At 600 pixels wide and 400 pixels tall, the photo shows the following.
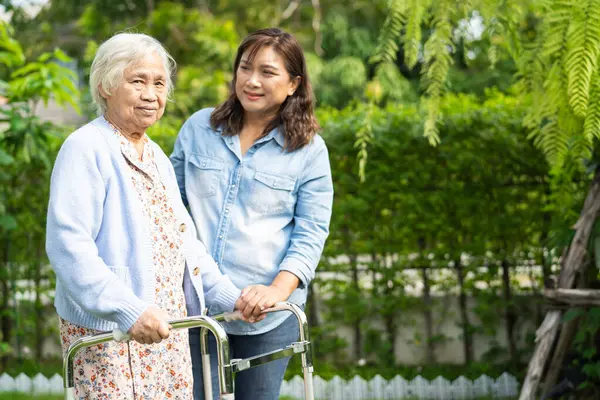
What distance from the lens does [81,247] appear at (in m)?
1.94

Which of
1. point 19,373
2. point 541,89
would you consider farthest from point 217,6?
point 541,89

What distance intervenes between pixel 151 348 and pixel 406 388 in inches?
140

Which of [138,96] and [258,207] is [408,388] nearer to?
[258,207]

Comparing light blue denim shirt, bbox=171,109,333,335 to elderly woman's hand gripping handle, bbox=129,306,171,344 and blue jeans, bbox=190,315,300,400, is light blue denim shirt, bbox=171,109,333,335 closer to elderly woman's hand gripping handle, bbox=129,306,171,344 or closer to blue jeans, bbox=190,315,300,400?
blue jeans, bbox=190,315,300,400

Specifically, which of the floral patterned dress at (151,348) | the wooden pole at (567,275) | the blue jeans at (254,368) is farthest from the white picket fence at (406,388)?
the floral patterned dress at (151,348)

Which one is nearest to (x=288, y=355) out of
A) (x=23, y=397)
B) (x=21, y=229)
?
(x=23, y=397)

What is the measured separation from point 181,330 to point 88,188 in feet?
1.60

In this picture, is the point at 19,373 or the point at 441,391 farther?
the point at 19,373

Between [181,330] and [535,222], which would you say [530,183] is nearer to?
[535,222]

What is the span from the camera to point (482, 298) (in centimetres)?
558

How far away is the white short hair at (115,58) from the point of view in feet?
6.89

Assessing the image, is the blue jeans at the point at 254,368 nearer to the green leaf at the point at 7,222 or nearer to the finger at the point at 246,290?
the finger at the point at 246,290

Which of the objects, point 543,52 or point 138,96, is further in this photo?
point 543,52

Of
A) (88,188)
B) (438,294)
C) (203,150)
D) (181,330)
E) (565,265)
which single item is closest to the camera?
(88,188)
